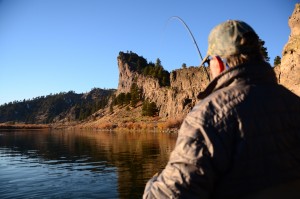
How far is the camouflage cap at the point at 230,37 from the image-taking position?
2.23 metres

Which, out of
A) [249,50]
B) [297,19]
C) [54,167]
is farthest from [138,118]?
[249,50]

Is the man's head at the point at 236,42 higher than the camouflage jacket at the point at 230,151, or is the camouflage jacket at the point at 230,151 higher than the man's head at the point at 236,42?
the man's head at the point at 236,42

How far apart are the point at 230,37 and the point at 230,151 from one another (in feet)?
2.46

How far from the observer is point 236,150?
1.95 metres

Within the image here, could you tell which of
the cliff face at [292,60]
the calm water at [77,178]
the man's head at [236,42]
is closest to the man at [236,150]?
the man's head at [236,42]

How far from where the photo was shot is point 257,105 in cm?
203

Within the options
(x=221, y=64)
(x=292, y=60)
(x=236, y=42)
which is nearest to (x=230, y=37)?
(x=236, y=42)

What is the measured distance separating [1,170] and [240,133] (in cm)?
2574

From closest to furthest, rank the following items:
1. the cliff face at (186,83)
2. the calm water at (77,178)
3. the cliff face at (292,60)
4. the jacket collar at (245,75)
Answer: the jacket collar at (245,75) → the calm water at (77,178) → the cliff face at (292,60) → the cliff face at (186,83)

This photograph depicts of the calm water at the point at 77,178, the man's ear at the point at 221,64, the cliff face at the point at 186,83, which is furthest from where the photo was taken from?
the cliff face at the point at 186,83

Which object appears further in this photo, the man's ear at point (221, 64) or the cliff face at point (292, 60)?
the cliff face at point (292, 60)

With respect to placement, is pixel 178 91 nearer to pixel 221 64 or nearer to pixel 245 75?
pixel 221 64

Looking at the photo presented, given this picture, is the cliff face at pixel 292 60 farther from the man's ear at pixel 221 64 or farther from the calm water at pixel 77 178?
the man's ear at pixel 221 64

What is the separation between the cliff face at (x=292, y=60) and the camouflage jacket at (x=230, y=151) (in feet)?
103
